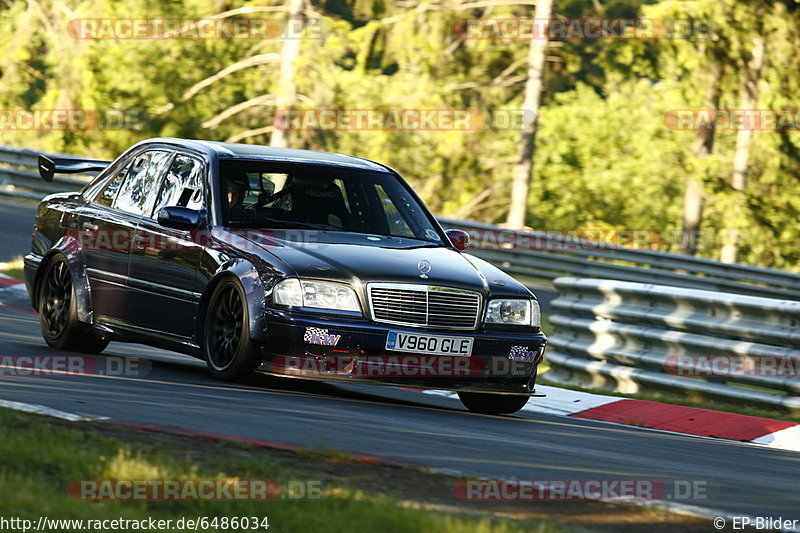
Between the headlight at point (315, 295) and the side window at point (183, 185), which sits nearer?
the headlight at point (315, 295)

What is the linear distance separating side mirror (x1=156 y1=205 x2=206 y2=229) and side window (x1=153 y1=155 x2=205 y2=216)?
0.16 m

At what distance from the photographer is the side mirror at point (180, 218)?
340 inches

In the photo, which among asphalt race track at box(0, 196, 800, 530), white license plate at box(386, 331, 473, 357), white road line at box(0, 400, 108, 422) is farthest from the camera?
white license plate at box(386, 331, 473, 357)

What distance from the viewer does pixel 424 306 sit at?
8.15 metres

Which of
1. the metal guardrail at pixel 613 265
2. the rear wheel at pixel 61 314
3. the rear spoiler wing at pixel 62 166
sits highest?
the rear spoiler wing at pixel 62 166

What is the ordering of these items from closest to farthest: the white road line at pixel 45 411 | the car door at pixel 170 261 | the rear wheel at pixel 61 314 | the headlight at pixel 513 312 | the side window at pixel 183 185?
the white road line at pixel 45 411, the headlight at pixel 513 312, the car door at pixel 170 261, the side window at pixel 183 185, the rear wheel at pixel 61 314

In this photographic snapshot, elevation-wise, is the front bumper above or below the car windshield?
below

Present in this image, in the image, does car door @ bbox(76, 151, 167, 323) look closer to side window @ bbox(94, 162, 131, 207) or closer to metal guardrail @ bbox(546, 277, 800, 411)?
side window @ bbox(94, 162, 131, 207)

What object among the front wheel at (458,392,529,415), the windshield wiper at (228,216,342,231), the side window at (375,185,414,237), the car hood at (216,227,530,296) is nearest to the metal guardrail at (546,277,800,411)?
the front wheel at (458,392,529,415)

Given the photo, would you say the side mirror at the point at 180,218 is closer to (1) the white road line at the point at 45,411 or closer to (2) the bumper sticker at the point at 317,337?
(2) the bumper sticker at the point at 317,337

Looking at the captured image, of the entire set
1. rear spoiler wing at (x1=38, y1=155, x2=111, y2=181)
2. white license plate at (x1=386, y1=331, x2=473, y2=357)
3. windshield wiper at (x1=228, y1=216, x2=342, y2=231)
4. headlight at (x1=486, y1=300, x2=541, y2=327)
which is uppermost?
rear spoiler wing at (x1=38, y1=155, x2=111, y2=181)

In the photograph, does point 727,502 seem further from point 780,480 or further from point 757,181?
point 757,181

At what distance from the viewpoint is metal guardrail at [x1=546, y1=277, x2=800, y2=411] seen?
9789 mm

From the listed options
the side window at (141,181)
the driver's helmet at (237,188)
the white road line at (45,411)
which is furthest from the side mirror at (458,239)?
the white road line at (45,411)
